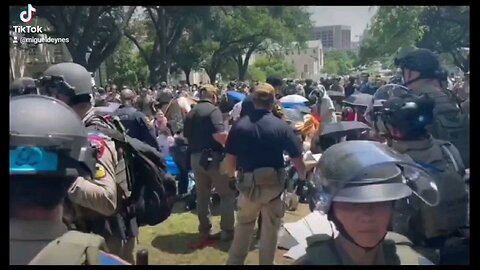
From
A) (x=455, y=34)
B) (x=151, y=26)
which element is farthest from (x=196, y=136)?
(x=151, y=26)

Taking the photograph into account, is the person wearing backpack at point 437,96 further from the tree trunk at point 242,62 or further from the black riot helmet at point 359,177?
the tree trunk at point 242,62

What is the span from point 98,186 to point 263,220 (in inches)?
101

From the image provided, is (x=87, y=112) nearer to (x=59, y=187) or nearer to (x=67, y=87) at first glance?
(x=67, y=87)

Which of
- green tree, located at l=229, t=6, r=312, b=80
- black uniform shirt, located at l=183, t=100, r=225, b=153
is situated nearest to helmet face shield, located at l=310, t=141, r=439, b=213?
black uniform shirt, located at l=183, t=100, r=225, b=153

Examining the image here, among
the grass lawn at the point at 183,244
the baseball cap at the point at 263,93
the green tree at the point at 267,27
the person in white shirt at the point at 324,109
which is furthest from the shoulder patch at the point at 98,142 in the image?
the green tree at the point at 267,27

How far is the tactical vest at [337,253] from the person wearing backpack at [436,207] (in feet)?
1.56

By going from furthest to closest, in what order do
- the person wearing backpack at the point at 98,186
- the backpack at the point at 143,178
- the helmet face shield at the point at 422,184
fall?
the backpack at the point at 143,178, the person wearing backpack at the point at 98,186, the helmet face shield at the point at 422,184

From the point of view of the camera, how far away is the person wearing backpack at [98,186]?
2.80 meters

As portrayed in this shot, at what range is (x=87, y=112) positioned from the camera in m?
3.52

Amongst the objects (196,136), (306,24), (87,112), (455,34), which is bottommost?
(196,136)

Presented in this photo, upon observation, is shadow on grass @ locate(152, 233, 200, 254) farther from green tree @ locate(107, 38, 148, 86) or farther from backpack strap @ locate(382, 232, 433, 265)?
green tree @ locate(107, 38, 148, 86)

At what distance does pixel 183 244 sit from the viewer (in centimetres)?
655

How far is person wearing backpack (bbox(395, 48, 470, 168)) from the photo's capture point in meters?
3.66
